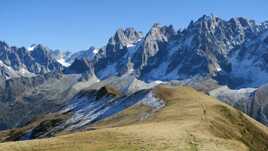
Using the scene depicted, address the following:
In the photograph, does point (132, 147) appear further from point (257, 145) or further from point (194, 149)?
point (257, 145)

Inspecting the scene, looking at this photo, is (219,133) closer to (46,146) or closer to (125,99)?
(46,146)

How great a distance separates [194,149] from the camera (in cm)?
6309

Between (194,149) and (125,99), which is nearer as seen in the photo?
A: (194,149)

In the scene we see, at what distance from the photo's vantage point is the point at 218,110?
386ft

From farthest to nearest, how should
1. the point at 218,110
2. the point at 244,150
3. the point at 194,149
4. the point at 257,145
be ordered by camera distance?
the point at 218,110 < the point at 257,145 < the point at 244,150 < the point at 194,149

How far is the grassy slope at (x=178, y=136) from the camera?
210 feet

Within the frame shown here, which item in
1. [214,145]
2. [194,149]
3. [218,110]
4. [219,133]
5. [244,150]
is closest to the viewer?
[194,149]

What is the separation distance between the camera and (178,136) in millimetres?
72625

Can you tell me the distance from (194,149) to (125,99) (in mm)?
132885

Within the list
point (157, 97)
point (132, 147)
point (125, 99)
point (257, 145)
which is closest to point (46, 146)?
point (132, 147)

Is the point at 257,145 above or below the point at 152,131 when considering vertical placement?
below

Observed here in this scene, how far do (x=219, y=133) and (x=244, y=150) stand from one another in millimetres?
15666

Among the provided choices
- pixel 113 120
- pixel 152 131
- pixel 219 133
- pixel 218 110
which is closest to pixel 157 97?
pixel 113 120

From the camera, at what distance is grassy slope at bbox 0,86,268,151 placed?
6400 cm
